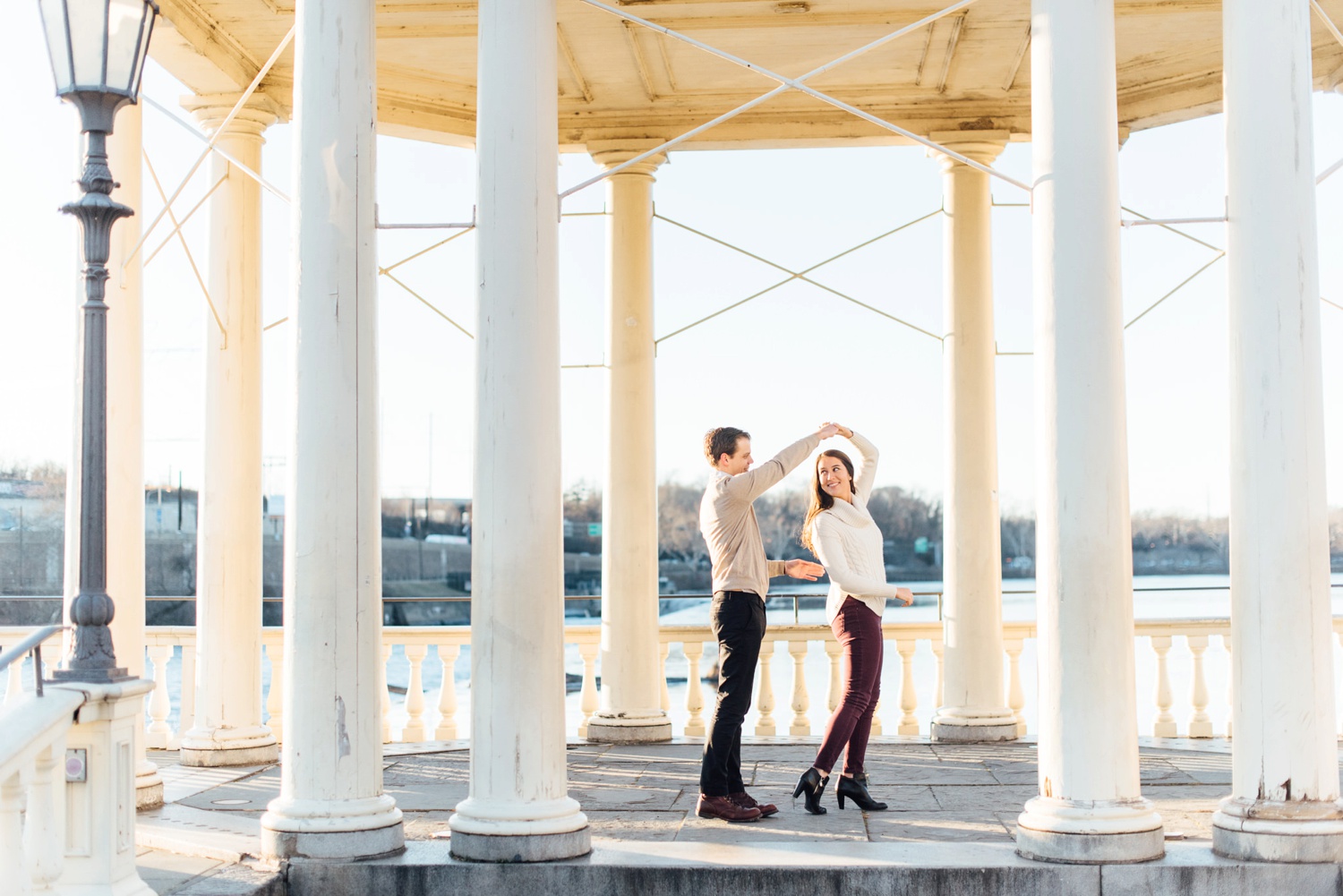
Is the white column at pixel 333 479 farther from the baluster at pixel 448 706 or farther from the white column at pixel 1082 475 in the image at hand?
the baluster at pixel 448 706

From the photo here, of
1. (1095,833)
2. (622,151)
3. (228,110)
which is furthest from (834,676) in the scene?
(228,110)

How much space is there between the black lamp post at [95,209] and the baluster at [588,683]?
789 centimetres

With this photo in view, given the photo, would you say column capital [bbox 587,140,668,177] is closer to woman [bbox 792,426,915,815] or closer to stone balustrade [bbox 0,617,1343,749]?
stone balustrade [bbox 0,617,1343,749]

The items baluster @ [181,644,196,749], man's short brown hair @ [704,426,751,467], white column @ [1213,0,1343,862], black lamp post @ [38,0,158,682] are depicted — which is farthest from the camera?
baluster @ [181,644,196,749]

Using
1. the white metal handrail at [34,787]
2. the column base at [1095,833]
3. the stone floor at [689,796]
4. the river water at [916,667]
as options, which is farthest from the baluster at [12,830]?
the river water at [916,667]

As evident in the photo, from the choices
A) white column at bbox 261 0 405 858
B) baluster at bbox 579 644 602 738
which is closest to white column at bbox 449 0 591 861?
white column at bbox 261 0 405 858

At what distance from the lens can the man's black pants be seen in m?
9.90

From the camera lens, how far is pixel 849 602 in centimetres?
1023

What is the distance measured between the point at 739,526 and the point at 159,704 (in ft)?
26.1

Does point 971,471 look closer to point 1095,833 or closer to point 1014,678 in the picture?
point 1014,678

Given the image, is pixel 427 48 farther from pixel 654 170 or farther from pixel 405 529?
pixel 405 529

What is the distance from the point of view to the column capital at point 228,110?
44.2 ft

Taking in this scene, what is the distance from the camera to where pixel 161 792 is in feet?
35.7

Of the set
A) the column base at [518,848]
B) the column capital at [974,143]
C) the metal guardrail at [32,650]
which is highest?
the column capital at [974,143]
